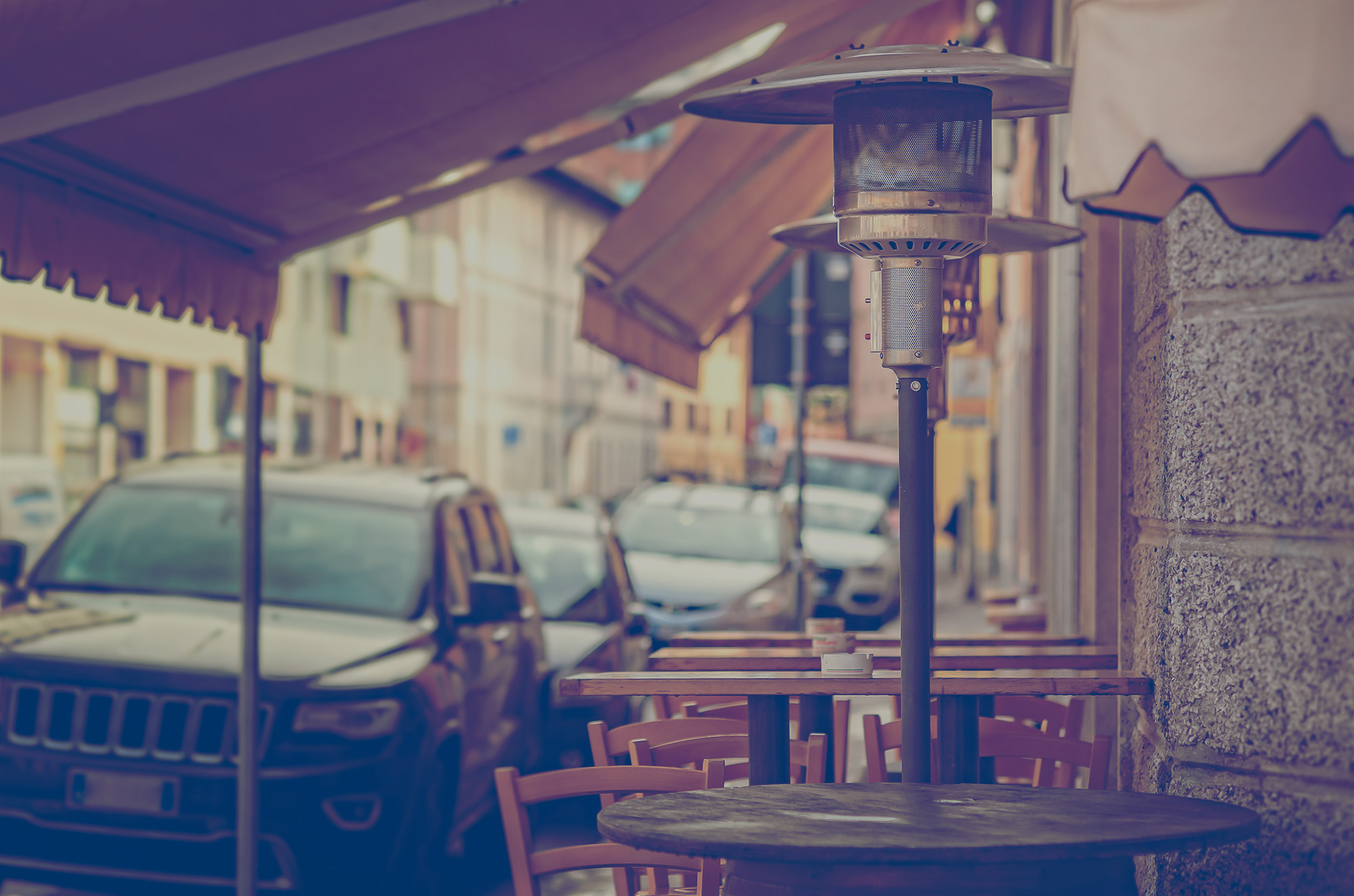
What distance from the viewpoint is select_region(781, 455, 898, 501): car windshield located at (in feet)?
122

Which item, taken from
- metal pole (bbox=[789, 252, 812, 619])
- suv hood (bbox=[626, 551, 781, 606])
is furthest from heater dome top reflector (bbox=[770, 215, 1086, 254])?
suv hood (bbox=[626, 551, 781, 606])

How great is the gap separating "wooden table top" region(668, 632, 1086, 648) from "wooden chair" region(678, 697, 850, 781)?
194mm

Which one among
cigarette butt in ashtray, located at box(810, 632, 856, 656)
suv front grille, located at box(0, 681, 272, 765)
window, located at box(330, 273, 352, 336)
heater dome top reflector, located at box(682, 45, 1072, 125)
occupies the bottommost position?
suv front grille, located at box(0, 681, 272, 765)

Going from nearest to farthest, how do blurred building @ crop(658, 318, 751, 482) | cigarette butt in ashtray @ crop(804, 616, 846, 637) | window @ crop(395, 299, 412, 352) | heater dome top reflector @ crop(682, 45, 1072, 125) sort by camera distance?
heater dome top reflector @ crop(682, 45, 1072, 125) < cigarette butt in ashtray @ crop(804, 616, 846, 637) < window @ crop(395, 299, 412, 352) < blurred building @ crop(658, 318, 751, 482)

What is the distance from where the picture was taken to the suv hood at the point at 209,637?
675 centimetres

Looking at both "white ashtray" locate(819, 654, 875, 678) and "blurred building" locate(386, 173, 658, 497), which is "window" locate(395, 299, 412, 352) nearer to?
"blurred building" locate(386, 173, 658, 497)

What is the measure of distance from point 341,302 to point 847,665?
1553 inches

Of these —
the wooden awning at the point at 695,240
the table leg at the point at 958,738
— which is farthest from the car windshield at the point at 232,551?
the table leg at the point at 958,738

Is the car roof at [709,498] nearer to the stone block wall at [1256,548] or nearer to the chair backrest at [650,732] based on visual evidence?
the chair backrest at [650,732]

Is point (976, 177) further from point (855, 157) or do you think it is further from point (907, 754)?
point (907, 754)

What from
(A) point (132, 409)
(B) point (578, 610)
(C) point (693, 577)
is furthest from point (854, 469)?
(B) point (578, 610)

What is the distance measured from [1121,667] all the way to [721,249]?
4881 mm

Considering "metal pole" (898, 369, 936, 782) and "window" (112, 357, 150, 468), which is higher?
"window" (112, 357, 150, 468)

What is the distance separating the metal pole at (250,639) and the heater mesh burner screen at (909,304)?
2.61 meters
